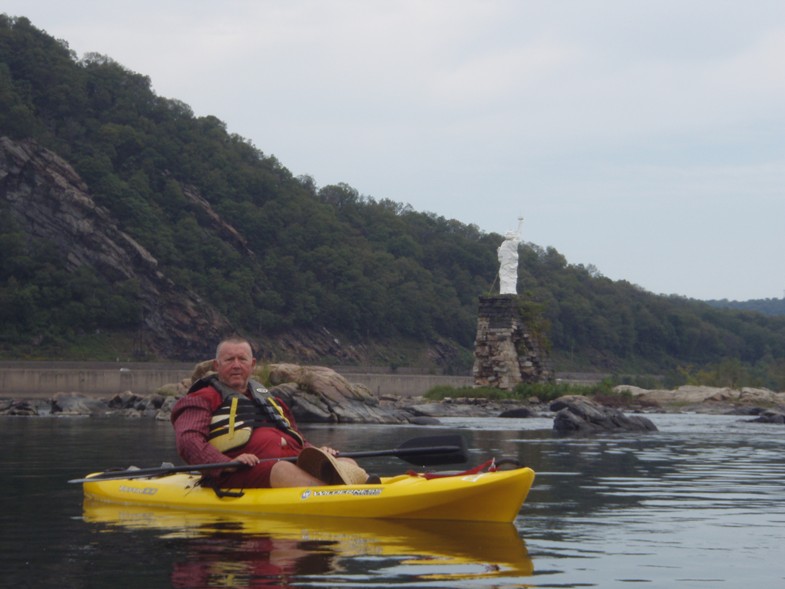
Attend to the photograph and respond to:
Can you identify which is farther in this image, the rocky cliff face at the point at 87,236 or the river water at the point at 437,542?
the rocky cliff face at the point at 87,236

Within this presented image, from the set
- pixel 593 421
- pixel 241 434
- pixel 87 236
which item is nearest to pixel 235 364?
pixel 241 434

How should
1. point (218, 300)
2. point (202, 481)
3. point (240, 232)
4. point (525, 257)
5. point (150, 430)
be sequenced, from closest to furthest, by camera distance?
1. point (202, 481)
2. point (150, 430)
3. point (218, 300)
4. point (240, 232)
5. point (525, 257)

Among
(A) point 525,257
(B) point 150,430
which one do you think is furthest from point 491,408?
(A) point 525,257

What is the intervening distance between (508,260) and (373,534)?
43590 millimetres

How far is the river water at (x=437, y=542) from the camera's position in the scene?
247 inches

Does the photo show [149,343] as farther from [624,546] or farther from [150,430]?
[624,546]

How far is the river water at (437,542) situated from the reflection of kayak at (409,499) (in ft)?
0.36

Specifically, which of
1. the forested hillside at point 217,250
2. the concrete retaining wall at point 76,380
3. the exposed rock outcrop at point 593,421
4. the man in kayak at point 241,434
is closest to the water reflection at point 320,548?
the man in kayak at point 241,434

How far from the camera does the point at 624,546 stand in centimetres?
748

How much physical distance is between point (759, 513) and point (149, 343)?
58.7 metres

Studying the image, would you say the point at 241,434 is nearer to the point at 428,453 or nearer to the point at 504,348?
the point at 428,453

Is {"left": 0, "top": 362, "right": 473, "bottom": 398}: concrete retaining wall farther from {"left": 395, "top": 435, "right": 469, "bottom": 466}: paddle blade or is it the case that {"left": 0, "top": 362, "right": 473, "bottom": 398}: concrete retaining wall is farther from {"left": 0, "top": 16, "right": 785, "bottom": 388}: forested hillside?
{"left": 395, "top": 435, "right": 469, "bottom": 466}: paddle blade

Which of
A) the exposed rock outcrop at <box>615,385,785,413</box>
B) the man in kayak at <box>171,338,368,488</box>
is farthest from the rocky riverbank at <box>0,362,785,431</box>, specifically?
the man in kayak at <box>171,338,368,488</box>

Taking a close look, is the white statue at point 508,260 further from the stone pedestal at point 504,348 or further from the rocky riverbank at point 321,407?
the rocky riverbank at point 321,407
